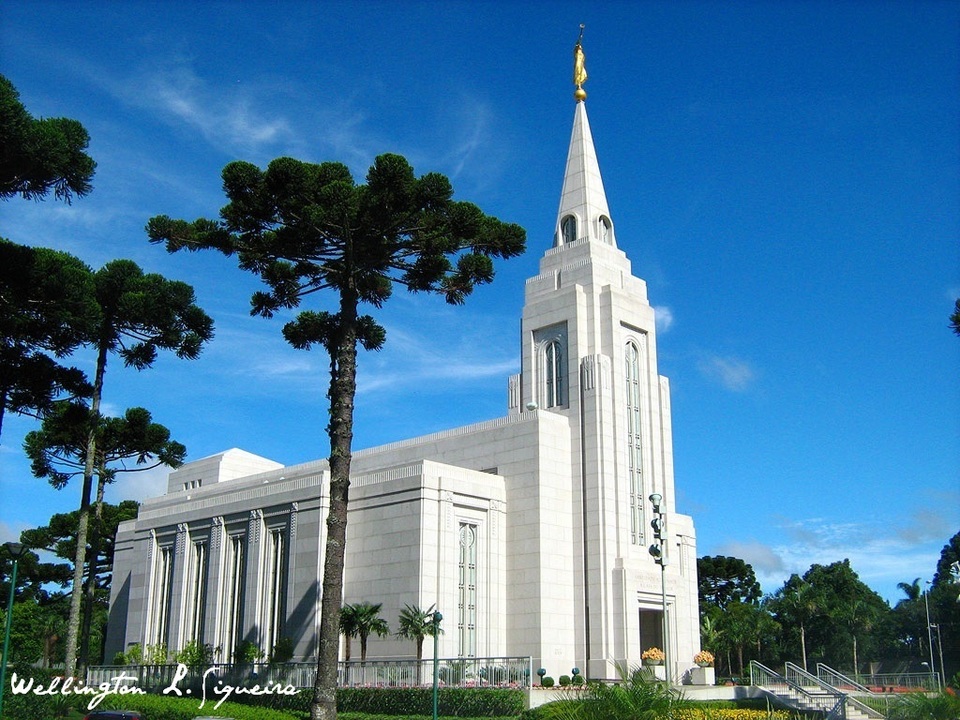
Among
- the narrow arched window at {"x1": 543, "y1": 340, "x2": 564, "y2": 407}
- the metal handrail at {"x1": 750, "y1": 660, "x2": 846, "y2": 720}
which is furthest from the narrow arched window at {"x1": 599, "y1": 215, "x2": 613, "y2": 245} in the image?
the metal handrail at {"x1": 750, "y1": 660, "x2": 846, "y2": 720}

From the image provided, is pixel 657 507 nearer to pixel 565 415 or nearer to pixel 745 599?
pixel 565 415

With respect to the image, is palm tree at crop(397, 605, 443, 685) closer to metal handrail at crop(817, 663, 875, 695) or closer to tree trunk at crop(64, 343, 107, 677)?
tree trunk at crop(64, 343, 107, 677)

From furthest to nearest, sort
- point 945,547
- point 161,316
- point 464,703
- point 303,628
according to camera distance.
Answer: point 945,547, point 303,628, point 161,316, point 464,703

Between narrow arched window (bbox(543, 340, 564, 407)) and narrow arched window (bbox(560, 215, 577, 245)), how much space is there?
19.2 feet

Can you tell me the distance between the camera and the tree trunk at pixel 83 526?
3391 centimetres

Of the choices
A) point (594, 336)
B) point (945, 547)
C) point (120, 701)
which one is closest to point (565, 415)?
point (594, 336)

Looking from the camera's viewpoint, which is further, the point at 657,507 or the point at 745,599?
the point at 745,599

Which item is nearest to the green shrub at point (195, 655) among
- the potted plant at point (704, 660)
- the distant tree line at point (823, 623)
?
the potted plant at point (704, 660)

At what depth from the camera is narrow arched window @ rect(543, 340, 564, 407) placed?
46.4 meters

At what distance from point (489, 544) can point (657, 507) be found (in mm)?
14784

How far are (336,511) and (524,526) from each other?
17116mm

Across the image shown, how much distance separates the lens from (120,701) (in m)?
31.0

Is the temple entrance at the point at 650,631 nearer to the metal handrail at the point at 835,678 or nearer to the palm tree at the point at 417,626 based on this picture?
the metal handrail at the point at 835,678

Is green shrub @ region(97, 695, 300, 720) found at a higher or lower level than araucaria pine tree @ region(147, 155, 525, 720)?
lower
